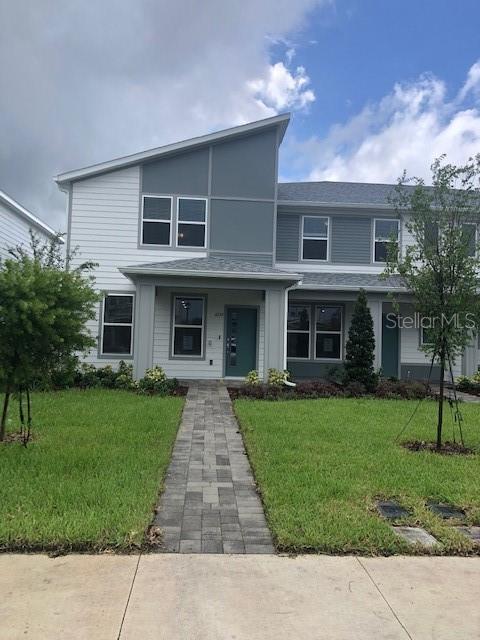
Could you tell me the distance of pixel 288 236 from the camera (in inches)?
630

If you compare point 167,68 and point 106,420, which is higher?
point 167,68

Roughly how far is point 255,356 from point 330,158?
11181 mm

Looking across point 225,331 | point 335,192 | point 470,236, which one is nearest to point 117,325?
point 225,331

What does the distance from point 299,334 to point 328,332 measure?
0.97 m

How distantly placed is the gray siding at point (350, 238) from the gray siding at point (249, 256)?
2.68 m

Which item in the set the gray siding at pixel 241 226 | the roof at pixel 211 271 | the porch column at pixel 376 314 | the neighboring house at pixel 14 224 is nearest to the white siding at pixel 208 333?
the gray siding at pixel 241 226

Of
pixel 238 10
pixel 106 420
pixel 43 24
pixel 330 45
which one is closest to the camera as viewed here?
pixel 106 420

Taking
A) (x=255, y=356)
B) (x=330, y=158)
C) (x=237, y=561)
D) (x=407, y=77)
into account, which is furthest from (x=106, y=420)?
(x=330, y=158)

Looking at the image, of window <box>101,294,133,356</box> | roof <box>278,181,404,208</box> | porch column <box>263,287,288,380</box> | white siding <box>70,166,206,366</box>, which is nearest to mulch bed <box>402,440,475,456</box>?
porch column <box>263,287,288,380</box>

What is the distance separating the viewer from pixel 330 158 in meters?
21.6

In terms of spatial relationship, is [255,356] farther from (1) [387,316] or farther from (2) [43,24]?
(2) [43,24]

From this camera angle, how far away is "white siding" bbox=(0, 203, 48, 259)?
17109mm

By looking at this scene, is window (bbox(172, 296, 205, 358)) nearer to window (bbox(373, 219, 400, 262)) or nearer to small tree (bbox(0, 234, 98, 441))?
window (bbox(373, 219, 400, 262))

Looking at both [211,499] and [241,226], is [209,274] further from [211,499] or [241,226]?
[211,499]
